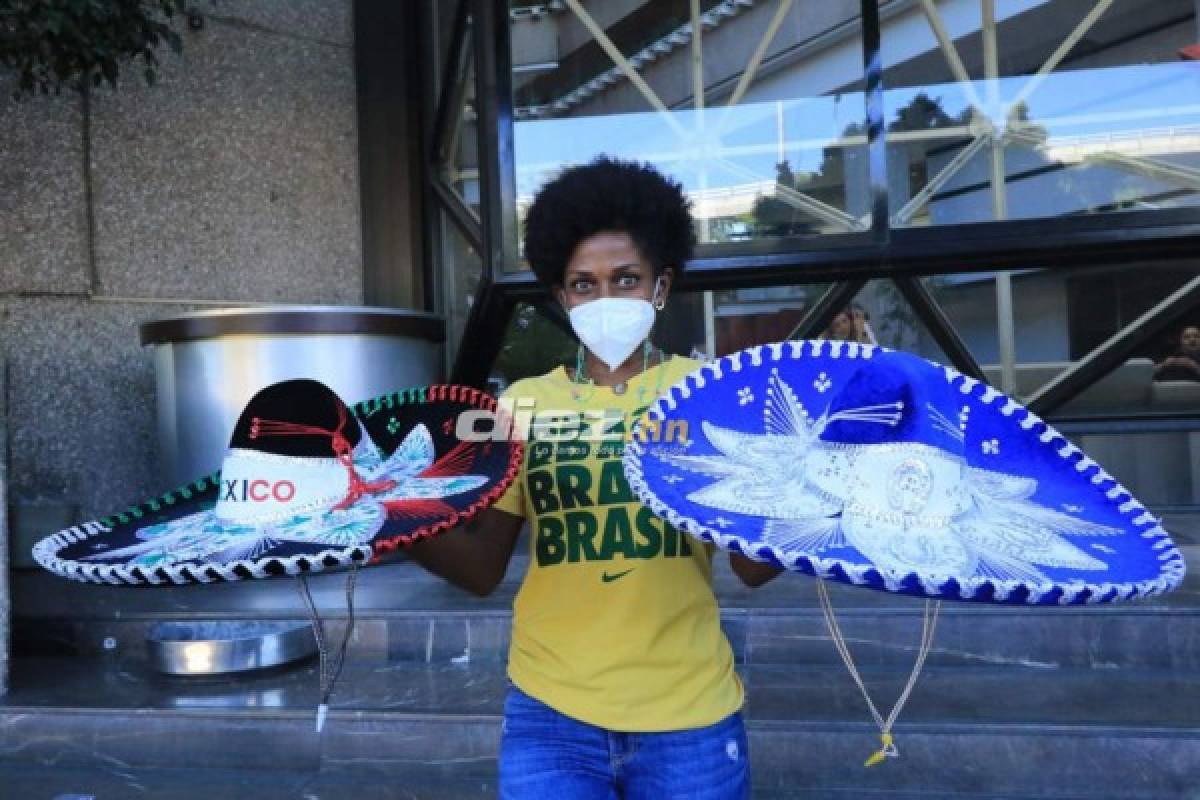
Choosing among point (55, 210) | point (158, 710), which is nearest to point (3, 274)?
point (55, 210)

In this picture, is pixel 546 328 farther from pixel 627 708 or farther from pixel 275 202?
pixel 627 708

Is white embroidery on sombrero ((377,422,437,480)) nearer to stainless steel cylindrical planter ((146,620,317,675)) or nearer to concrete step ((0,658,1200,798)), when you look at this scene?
concrete step ((0,658,1200,798))

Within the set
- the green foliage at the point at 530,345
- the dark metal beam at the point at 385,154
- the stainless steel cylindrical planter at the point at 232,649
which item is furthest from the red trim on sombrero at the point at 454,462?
the dark metal beam at the point at 385,154

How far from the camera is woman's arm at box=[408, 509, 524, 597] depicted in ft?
5.42

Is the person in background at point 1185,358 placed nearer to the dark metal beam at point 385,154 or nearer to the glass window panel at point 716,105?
the glass window panel at point 716,105

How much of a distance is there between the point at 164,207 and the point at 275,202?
1.99 ft

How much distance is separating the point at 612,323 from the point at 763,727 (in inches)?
66.5

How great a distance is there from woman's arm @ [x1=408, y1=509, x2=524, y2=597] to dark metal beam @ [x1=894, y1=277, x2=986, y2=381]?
4.15m

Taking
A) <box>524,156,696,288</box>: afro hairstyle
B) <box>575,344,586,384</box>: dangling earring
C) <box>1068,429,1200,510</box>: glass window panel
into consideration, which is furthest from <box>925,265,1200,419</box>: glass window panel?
<box>575,344,586,384</box>: dangling earring

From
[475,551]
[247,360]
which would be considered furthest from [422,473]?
[247,360]

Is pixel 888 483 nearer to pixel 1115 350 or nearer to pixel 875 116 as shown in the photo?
pixel 875 116

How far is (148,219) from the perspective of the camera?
5324mm

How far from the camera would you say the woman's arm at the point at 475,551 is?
1.65 meters

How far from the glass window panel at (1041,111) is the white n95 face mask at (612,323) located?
4.12m
